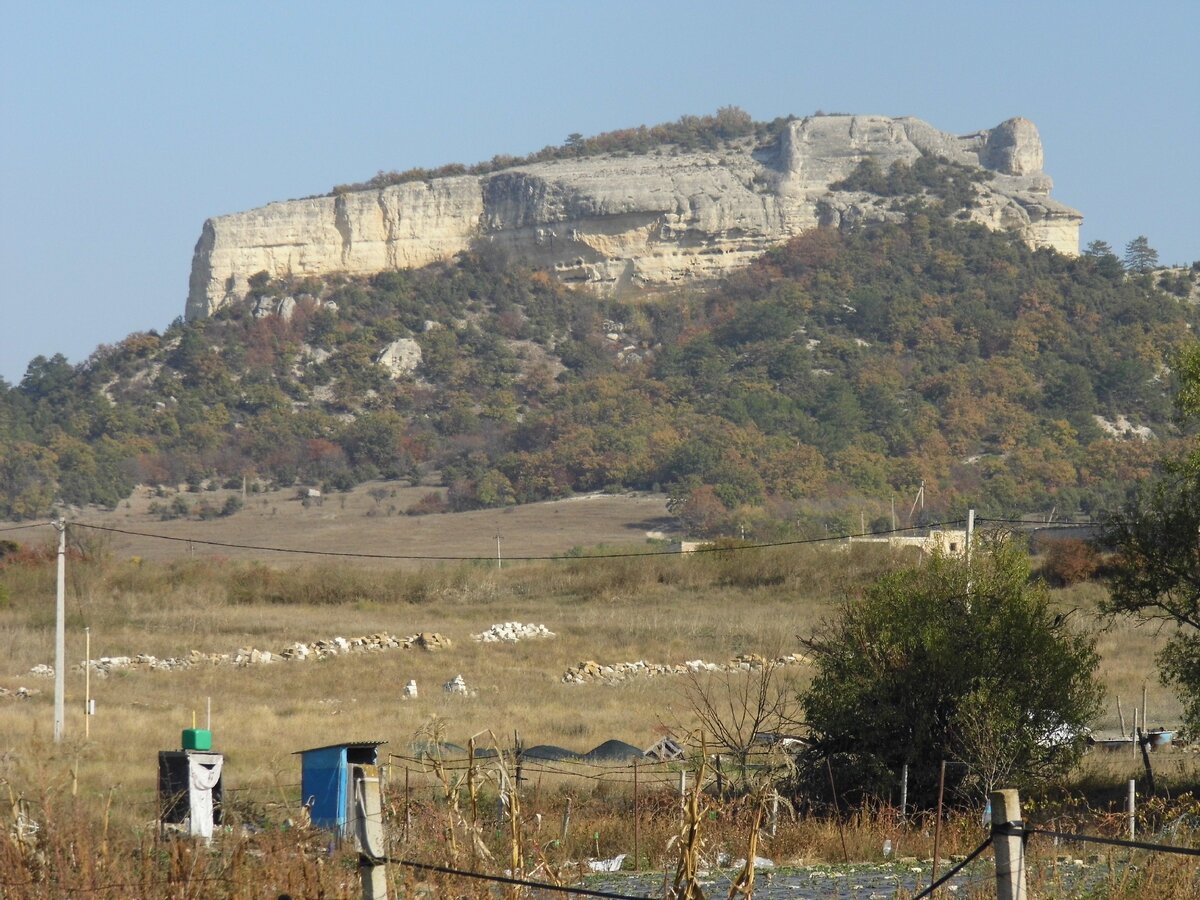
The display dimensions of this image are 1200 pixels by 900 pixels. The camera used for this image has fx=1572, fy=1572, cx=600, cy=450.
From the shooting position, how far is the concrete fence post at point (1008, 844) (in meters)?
4.75

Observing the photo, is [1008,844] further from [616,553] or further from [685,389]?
[685,389]

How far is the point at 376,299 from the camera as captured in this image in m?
95.5

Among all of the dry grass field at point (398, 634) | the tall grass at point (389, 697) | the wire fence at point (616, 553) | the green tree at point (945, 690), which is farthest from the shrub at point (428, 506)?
the green tree at point (945, 690)

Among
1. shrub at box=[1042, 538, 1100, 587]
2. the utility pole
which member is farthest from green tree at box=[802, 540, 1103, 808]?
shrub at box=[1042, 538, 1100, 587]

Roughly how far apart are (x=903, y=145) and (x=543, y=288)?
28.1 meters

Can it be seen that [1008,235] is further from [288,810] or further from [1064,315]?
[288,810]

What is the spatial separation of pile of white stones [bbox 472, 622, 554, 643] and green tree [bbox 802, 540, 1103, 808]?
1697 centimetres

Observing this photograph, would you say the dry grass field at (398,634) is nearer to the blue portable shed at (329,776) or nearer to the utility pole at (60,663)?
the utility pole at (60,663)

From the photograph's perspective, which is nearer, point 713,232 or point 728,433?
point 728,433

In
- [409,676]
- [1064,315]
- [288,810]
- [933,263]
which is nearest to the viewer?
[288,810]

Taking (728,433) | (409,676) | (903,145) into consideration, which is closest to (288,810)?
(409,676)

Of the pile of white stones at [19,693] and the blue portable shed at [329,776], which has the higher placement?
the blue portable shed at [329,776]

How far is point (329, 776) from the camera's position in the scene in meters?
12.0

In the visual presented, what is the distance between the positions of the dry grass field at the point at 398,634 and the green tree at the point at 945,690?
1.30 meters
